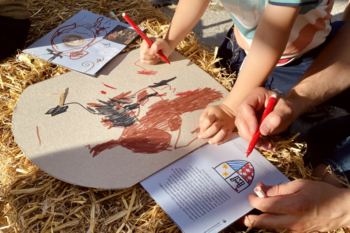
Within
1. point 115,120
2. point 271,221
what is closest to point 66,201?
point 115,120

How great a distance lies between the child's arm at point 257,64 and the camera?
27.1 inches

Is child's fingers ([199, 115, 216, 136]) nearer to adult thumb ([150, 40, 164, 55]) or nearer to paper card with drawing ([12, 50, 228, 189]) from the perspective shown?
paper card with drawing ([12, 50, 228, 189])

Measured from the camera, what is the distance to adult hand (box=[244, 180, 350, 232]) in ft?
2.07

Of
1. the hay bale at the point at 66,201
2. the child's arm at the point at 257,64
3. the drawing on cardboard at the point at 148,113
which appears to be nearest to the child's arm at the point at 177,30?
the drawing on cardboard at the point at 148,113

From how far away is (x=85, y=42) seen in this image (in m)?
1.08

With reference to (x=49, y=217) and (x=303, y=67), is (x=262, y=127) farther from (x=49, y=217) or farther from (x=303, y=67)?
(x=49, y=217)

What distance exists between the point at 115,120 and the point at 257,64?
1.48 feet

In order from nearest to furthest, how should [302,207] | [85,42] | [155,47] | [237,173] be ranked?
[302,207], [237,173], [155,47], [85,42]

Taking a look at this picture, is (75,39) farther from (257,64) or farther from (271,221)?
(271,221)

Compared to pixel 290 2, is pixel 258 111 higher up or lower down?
lower down

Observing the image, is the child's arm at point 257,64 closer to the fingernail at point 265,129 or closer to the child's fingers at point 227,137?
the child's fingers at point 227,137

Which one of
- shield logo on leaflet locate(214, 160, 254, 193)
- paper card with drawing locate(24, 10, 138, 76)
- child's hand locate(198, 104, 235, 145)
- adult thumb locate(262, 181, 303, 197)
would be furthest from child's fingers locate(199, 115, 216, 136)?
paper card with drawing locate(24, 10, 138, 76)

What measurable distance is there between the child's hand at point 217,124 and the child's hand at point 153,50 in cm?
32

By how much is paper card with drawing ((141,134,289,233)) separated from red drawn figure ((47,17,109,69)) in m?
0.54
